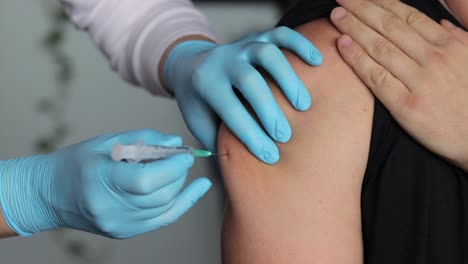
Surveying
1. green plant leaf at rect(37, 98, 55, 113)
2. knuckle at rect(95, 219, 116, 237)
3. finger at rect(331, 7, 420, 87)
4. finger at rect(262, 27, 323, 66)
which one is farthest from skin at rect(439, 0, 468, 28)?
green plant leaf at rect(37, 98, 55, 113)

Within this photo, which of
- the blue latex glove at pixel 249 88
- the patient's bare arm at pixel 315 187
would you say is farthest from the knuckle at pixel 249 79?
the patient's bare arm at pixel 315 187

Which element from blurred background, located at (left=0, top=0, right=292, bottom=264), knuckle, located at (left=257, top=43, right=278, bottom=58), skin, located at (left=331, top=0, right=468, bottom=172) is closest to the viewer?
skin, located at (left=331, top=0, right=468, bottom=172)

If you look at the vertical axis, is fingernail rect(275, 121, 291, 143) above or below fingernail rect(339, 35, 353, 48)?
below

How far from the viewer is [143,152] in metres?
1.08

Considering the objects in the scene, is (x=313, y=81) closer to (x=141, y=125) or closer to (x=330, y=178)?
(x=330, y=178)

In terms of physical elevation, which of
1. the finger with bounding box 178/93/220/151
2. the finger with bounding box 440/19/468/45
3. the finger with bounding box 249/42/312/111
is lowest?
the finger with bounding box 178/93/220/151

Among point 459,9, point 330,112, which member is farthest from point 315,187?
point 459,9

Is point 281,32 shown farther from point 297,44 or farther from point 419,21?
point 419,21

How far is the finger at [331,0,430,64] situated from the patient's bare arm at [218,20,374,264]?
4cm

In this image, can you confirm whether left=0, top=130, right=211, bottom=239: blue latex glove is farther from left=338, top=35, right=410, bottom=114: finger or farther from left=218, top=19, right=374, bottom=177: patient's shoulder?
left=338, top=35, right=410, bottom=114: finger

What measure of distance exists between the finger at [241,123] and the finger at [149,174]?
0.09 meters

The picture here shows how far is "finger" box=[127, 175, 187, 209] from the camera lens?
3.53 ft

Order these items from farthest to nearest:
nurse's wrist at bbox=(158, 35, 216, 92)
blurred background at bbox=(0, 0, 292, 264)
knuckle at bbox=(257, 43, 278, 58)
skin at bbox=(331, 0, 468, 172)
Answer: blurred background at bbox=(0, 0, 292, 264), nurse's wrist at bbox=(158, 35, 216, 92), knuckle at bbox=(257, 43, 278, 58), skin at bbox=(331, 0, 468, 172)

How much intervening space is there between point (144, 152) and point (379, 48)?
0.39 m
